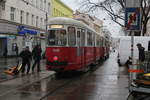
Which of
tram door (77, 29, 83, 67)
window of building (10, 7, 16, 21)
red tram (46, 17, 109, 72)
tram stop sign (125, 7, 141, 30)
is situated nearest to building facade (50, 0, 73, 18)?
window of building (10, 7, 16, 21)

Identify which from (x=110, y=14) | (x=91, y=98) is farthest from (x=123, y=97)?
(x=110, y=14)

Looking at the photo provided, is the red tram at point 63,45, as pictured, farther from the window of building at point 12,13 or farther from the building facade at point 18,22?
the window of building at point 12,13

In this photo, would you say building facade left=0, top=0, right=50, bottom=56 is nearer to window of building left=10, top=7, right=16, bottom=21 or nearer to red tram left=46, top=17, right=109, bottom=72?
window of building left=10, top=7, right=16, bottom=21

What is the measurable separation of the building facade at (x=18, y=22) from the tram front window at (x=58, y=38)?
20310 mm

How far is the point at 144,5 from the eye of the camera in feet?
133

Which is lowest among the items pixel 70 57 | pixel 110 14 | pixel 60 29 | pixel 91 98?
pixel 91 98

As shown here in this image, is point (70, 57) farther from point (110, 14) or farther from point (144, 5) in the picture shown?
point (110, 14)

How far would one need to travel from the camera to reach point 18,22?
157 ft

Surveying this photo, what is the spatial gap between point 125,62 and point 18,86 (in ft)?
46.3

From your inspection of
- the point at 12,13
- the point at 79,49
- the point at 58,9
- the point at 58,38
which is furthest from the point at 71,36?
the point at 58,9

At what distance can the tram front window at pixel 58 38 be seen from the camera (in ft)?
57.5

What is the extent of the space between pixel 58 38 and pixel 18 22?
103ft

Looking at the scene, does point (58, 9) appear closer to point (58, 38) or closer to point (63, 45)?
point (58, 38)

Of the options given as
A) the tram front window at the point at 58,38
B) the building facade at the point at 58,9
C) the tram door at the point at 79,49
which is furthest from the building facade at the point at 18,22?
the tram front window at the point at 58,38
